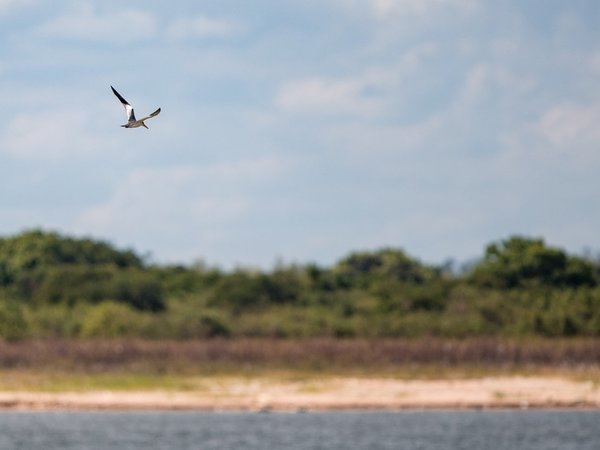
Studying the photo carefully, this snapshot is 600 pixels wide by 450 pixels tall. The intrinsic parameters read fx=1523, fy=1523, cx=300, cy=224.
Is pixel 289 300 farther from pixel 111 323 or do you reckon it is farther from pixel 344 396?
pixel 344 396

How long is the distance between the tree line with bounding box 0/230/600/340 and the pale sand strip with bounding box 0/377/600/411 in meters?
8.92

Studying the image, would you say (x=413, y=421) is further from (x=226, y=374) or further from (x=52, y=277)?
(x=52, y=277)

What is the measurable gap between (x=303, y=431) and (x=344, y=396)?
689cm

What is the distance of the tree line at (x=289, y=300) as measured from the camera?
54938 mm

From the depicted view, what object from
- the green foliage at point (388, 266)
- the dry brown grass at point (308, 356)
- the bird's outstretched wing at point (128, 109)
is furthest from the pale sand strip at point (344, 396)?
the green foliage at point (388, 266)

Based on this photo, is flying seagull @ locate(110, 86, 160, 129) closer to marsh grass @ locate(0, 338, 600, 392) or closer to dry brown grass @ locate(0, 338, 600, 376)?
marsh grass @ locate(0, 338, 600, 392)

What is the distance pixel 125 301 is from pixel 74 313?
620 centimetres

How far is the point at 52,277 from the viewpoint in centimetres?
6869

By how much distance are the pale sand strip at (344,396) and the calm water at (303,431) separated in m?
0.91

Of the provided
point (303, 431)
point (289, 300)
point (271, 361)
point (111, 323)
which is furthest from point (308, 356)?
point (289, 300)

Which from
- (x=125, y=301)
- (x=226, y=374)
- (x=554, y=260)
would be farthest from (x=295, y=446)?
(x=554, y=260)

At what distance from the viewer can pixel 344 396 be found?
4378 centimetres

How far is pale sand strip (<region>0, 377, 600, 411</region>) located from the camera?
4250cm

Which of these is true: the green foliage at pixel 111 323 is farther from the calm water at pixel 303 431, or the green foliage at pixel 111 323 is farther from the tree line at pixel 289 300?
the calm water at pixel 303 431
